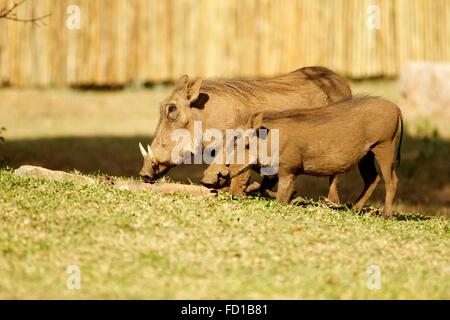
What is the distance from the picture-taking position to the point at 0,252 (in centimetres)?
663

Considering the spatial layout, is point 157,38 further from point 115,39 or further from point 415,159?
point 415,159

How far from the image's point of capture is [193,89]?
348 inches

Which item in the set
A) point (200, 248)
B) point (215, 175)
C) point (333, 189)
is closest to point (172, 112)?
point (215, 175)

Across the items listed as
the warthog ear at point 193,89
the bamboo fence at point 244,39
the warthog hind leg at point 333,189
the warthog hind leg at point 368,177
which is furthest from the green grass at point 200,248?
the bamboo fence at point 244,39

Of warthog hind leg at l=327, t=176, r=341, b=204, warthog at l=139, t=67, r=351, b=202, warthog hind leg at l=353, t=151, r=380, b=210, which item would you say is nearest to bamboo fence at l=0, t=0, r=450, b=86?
warthog at l=139, t=67, r=351, b=202

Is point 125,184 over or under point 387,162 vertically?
under

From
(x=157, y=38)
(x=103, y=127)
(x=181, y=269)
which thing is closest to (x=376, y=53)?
(x=157, y=38)

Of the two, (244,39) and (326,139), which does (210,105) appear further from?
(244,39)

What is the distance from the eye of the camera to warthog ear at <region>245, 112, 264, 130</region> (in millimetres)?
8267

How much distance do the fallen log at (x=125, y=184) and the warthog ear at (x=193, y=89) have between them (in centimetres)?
81

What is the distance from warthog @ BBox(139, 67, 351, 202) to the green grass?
0.72 meters

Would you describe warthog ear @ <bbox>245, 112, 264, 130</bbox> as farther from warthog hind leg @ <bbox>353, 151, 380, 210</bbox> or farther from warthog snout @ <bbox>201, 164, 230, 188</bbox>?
warthog hind leg @ <bbox>353, 151, 380, 210</bbox>

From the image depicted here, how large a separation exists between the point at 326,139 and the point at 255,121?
2.12 feet
